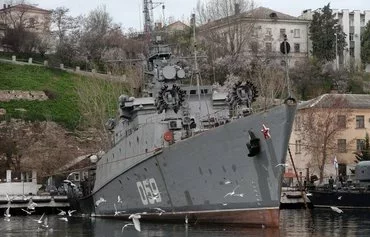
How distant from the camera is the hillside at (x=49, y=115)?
6169 centimetres

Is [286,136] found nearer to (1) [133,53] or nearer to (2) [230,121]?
(2) [230,121]

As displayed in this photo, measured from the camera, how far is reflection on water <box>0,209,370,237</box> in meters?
28.6

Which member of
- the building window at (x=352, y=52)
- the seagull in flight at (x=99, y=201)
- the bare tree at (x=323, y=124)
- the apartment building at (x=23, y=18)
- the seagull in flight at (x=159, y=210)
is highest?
the apartment building at (x=23, y=18)

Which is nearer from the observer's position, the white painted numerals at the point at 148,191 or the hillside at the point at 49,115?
the white painted numerals at the point at 148,191

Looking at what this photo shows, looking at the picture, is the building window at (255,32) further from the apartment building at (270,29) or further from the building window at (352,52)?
the building window at (352,52)

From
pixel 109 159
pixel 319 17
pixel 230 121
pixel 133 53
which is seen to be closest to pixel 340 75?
pixel 319 17

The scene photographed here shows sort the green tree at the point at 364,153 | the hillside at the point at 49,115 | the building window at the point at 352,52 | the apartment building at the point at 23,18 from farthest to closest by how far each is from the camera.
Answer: the apartment building at the point at 23,18
the building window at the point at 352,52
the hillside at the point at 49,115
the green tree at the point at 364,153

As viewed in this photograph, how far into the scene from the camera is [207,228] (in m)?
29.6

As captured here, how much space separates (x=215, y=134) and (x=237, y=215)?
3.22 meters

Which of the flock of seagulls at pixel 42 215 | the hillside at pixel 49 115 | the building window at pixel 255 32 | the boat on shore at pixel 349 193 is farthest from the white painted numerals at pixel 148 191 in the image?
the building window at pixel 255 32

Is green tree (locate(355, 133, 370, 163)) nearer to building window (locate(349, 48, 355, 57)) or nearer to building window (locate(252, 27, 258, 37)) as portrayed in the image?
building window (locate(252, 27, 258, 37))

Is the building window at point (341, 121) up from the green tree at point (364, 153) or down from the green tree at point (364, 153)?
up

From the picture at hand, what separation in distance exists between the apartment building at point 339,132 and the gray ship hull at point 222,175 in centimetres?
3144

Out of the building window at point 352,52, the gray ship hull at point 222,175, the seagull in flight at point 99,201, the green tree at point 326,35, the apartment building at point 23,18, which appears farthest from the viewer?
the apartment building at point 23,18
